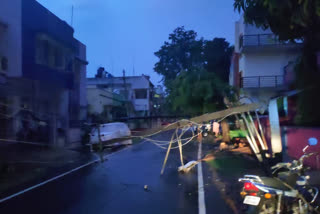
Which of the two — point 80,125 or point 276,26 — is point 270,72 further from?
point 276,26

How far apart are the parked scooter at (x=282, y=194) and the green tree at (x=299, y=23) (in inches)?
101

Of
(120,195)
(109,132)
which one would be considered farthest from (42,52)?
(120,195)

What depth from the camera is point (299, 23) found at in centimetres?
620

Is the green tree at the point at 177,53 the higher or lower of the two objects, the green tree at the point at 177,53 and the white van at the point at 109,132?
the higher

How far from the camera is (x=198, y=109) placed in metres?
18.1

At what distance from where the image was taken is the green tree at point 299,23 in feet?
19.6

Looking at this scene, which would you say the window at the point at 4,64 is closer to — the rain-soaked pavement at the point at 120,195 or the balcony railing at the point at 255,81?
the rain-soaked pavement at the point at 120,195

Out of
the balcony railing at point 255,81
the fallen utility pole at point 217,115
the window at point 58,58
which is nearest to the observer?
the fallen utility pole at point 217,115

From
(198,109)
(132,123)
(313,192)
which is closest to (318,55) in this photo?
(313,192)

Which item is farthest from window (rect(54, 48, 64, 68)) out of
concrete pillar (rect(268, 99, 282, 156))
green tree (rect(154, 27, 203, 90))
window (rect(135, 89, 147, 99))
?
window (rect(135, 89, 147, 99))

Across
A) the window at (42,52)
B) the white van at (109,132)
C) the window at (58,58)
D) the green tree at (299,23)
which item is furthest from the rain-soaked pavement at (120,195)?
the window at (58,58)

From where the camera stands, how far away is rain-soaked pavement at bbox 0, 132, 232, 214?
6.32 m

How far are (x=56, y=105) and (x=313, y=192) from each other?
12.1 meters

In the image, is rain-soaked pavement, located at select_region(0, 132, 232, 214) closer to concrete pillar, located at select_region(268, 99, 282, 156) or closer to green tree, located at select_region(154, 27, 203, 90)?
concrete pillar, located at select_region(268, 99, 282, 156)
